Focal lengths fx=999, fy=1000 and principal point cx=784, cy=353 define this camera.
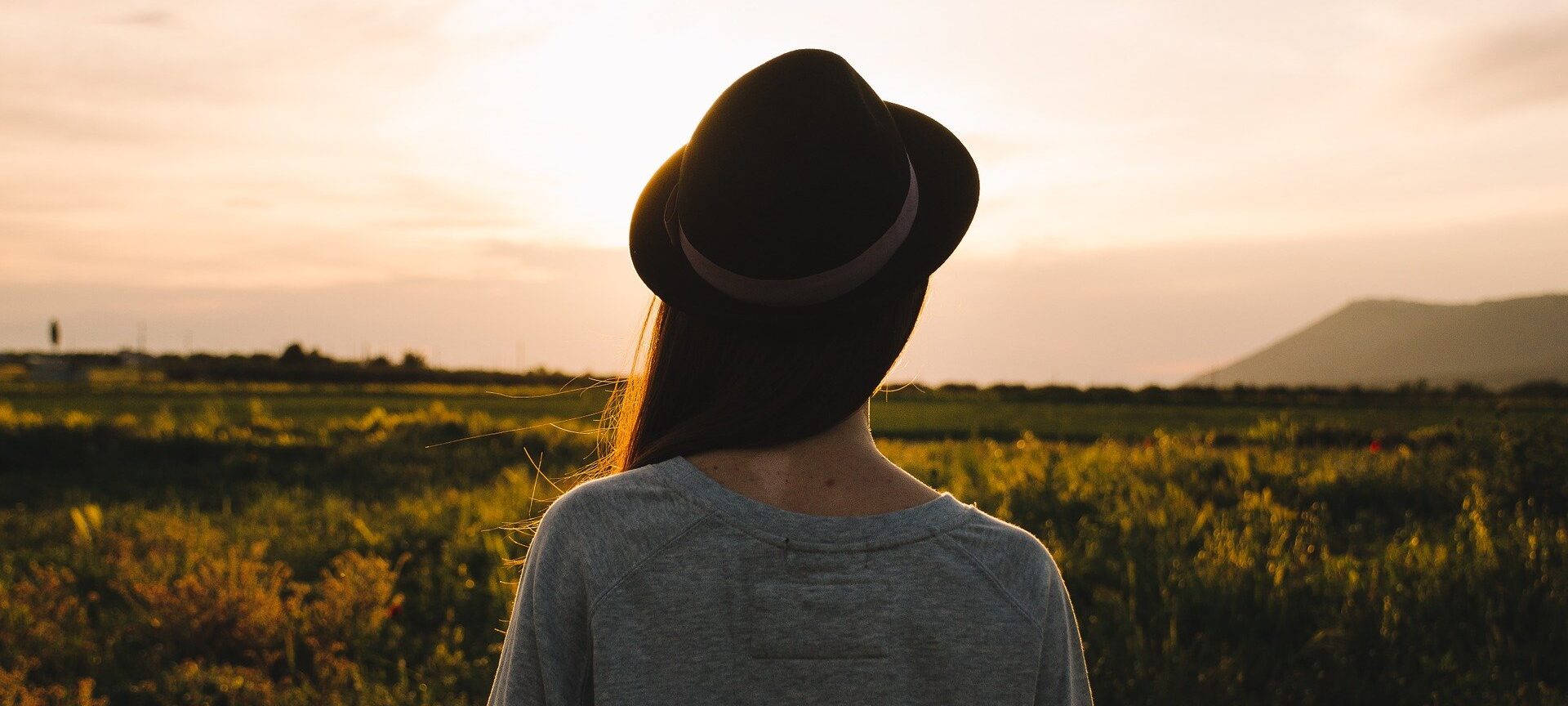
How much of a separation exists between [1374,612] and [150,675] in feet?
22.9

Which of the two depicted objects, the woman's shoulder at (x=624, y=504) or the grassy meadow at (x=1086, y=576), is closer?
the woman's shoulder at (x=624, y=504)

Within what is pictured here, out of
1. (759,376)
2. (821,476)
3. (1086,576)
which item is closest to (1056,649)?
(821,476)

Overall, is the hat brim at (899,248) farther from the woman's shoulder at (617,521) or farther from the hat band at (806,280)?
the woman's shoulder at (617,521)

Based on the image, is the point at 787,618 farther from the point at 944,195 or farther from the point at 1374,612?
the point at 1374,612

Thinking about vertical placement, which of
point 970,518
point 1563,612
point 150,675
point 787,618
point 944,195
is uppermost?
point 944,195

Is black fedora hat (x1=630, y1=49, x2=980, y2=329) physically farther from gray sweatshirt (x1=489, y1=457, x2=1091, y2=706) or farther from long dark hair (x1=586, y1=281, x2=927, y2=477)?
gray sweatshirt (x1=489, y1=457, x2=1091, y2=706)

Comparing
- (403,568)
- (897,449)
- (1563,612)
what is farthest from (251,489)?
(1563,612)

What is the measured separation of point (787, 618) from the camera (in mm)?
1343

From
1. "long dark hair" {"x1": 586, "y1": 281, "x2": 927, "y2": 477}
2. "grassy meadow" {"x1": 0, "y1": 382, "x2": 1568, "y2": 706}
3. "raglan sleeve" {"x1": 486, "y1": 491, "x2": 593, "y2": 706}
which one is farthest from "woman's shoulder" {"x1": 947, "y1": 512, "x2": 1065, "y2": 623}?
"grassy meadow" {"x1": 0, "y1": 382, "x2": 1568, "y2": 706}

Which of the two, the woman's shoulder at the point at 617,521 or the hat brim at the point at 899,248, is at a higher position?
the hat brim at the point at 899,248

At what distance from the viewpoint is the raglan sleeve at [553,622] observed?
1.39m

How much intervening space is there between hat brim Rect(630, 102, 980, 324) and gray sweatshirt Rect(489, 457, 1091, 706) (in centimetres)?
24

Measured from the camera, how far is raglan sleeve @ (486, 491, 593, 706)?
1.39m

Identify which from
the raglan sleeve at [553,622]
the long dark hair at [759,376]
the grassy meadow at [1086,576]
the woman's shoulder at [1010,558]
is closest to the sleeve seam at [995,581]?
the woman's shoulder at [1010,558]
